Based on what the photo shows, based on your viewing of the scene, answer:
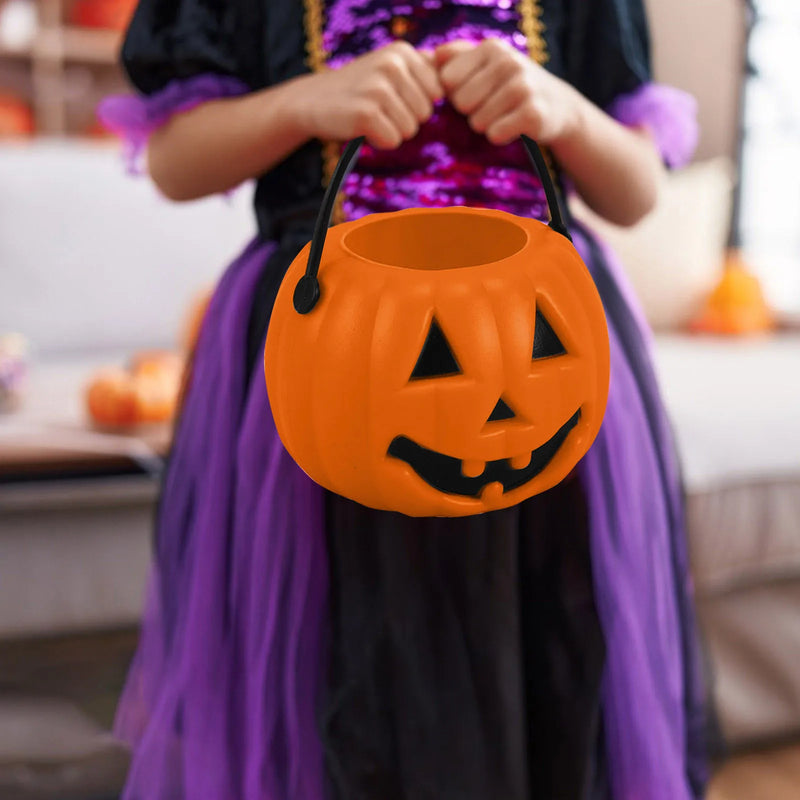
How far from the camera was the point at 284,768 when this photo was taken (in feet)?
2.12

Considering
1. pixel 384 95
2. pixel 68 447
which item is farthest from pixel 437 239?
pixel 68 447

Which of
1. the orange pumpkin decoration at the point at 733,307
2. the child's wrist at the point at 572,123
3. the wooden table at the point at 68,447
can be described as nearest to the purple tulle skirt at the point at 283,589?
the child's wrist at the point at 572,123

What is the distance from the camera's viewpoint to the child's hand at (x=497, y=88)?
19.2 inches

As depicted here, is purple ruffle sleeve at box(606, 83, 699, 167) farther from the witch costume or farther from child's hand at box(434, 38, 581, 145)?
child's hand at box(434, 38, 581, 145)

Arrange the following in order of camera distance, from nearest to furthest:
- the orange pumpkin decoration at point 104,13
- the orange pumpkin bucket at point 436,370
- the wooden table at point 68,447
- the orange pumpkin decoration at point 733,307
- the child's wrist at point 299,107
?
the orange pumpkin bucket at point 436,370
the child's wrist at point 299,107
the wooden table at point 68,447
the orange pumpkin decoration at point 733,307
the orange pumpkin decoration at point 104,13

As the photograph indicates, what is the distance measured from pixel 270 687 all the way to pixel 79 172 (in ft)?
4.87

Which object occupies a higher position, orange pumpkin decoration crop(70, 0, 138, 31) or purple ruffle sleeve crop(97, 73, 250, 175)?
orange pumpkin decoration crop(70, 0, 138, 31)

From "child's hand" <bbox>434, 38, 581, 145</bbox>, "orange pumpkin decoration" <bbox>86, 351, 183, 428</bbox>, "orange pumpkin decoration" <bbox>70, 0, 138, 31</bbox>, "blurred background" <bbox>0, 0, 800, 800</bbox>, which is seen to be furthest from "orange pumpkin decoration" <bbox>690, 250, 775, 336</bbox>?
"orange pumpkin decoration" <bbox>70, 0, 138, 31</bbox>

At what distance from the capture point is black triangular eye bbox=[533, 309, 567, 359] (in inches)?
16.4

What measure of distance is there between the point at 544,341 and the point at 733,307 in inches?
66.7

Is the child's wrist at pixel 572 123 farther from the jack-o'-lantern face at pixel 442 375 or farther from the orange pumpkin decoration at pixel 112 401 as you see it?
the orange pumpkin decoration at pixel 112 401

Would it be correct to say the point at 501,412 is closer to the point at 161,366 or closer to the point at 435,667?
the point at 435,667

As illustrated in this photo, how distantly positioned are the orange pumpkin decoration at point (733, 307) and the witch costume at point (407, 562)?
4.35ft

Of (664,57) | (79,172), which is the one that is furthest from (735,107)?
(79,172)
